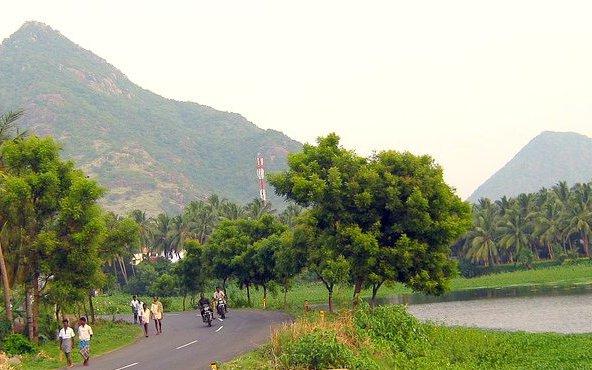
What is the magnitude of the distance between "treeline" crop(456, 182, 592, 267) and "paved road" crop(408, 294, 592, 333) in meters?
40.8

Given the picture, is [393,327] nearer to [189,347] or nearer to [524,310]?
[189,347]

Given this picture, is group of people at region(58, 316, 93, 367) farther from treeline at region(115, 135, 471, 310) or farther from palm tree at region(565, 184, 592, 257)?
palm tree at region(565, 184, 592, 257)

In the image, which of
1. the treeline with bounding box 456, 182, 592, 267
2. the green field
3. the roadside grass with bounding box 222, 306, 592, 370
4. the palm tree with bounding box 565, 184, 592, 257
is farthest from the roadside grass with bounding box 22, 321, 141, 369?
the palm tree with bounding box 565, 184, 592, 257

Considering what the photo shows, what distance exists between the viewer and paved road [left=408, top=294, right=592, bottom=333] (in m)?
36.7

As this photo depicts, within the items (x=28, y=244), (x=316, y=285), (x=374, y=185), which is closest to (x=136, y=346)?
(x=28, y=244)

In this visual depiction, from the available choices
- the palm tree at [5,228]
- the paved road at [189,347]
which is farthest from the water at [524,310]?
the palm tree at [5,228]

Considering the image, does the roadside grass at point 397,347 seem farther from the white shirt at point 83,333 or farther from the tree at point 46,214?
the tree at point 46,214

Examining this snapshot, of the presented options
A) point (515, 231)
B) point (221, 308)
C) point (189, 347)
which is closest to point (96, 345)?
point (189, 347)

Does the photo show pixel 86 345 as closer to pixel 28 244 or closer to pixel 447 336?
pixel 28 244

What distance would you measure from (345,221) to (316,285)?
7573cm

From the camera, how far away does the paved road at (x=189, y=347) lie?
2280cm

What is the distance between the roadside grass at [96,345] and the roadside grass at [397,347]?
33.1 feet

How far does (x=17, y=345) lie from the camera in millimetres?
27766

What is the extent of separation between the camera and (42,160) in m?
30.9
